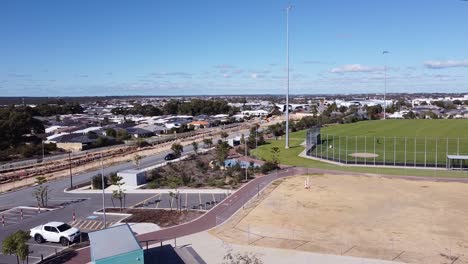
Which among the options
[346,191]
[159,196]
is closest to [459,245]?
[346,191]

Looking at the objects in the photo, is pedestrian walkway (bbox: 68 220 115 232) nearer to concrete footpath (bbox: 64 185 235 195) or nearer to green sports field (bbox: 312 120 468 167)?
concrete footpath (bbox: 64 185 235 195)

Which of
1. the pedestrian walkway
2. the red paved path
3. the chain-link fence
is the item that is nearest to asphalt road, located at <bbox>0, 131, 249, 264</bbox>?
the pedestrian walkway

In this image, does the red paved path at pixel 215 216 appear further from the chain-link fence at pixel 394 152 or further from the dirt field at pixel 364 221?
the chain-link fence at pixel 394 152

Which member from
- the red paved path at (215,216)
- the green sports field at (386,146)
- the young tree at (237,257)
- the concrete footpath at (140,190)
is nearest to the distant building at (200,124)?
the green sports field at (386,146)

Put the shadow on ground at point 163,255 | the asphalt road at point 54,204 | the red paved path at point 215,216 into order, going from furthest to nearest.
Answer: the asphalt road at point 54,204 → the red paved path at point 215,216 → the shadow on ground at point 163,255

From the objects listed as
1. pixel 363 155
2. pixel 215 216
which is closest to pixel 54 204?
pixel 215 216

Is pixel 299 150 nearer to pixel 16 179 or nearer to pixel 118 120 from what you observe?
pixel 16 179
